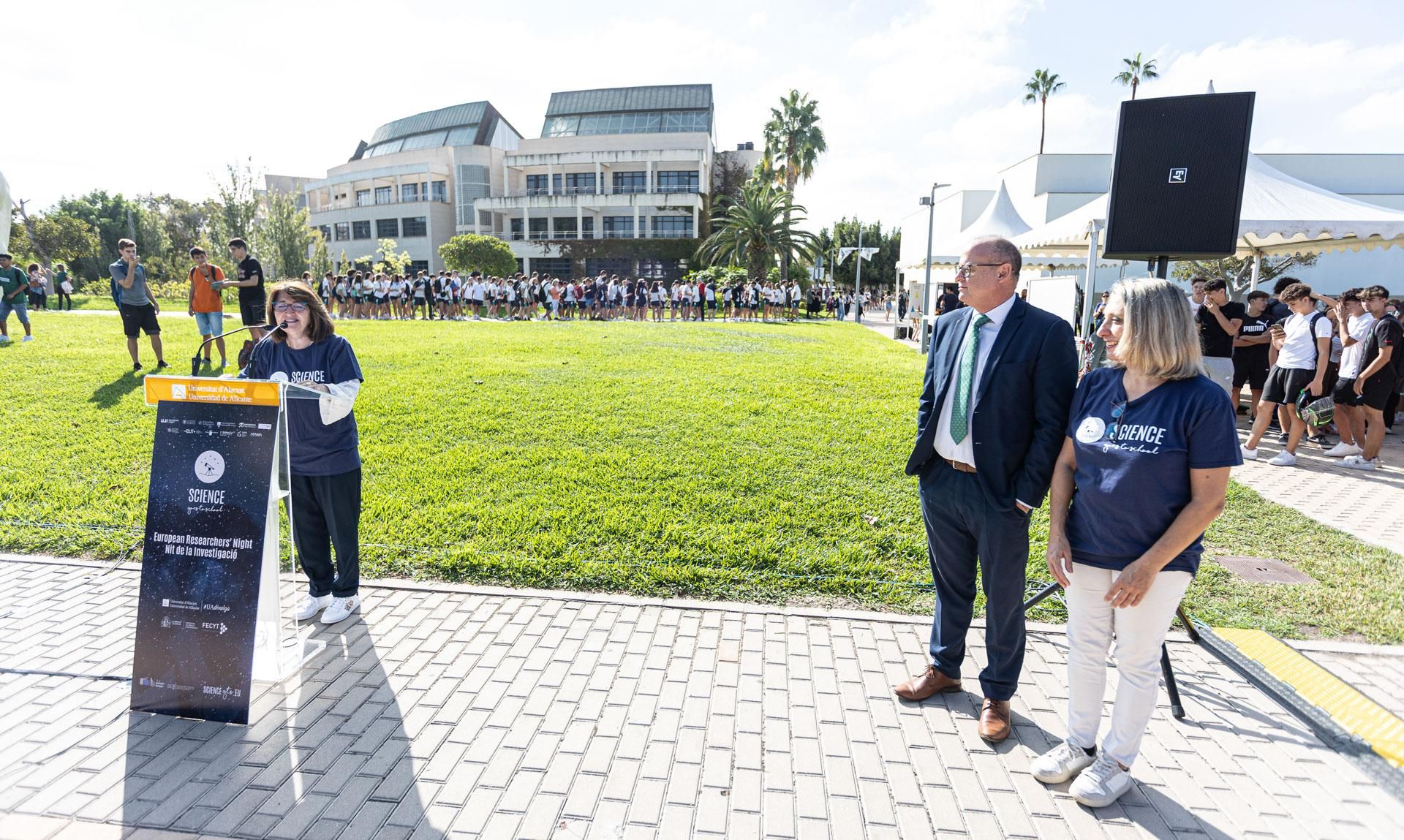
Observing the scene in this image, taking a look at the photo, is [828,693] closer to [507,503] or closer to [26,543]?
[507,503]

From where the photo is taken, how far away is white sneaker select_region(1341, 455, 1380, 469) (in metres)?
7.98

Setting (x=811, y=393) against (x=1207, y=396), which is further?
(x=811, y=393)

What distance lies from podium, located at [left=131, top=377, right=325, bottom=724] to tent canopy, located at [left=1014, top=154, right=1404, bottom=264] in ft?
32.0

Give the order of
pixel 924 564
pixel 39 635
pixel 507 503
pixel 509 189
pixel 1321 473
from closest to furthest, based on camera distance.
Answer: pixel 39 635, pixel 924 564, pixel 507 503, pixel 1321 473, pixel 509 189

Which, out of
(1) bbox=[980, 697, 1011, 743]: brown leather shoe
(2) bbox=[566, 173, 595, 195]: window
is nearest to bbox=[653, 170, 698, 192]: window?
(2) bbox=[566, 173, 595, 195]: window

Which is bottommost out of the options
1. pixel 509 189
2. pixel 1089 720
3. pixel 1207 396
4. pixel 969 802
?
pixel 969 802

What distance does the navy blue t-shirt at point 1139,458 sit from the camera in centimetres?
246

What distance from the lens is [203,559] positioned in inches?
130

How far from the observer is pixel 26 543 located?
17.1 ft

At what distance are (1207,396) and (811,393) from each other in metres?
7.81

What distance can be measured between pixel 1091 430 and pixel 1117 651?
916 mm

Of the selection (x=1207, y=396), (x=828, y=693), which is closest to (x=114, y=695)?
(x=828, y=693)

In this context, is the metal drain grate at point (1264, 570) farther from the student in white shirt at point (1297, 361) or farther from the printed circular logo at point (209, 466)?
the printed circular logo at point (209, 466)

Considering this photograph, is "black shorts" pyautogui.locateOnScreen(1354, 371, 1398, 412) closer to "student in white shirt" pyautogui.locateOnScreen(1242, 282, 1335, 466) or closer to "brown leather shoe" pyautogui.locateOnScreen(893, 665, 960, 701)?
"student in white shirt" pyautogui.locateOnScreen(1242, 282, 1335, 466)
